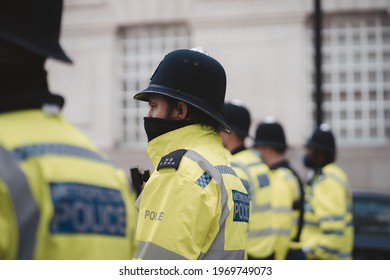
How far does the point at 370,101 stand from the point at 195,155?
44.6 ft

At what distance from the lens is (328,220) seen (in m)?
6.10

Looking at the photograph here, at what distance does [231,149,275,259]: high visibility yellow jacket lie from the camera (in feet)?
16.7

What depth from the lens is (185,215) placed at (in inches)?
105

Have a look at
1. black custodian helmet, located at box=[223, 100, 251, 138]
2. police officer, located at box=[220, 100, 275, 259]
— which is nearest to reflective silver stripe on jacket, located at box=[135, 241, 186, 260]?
police officer, located at box=[220, 100, 275, 259]

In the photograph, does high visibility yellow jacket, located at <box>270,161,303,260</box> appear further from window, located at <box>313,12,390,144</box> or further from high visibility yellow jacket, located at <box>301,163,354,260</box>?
window, located at <box>313,12,390,144</box>

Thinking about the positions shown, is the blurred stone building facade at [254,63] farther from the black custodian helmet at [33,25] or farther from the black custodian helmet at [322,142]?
the black custodian helmet at [33,25]

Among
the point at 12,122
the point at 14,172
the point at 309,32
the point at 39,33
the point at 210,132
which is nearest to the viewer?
the point at 14,172

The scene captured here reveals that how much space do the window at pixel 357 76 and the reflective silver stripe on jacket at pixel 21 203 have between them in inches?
569

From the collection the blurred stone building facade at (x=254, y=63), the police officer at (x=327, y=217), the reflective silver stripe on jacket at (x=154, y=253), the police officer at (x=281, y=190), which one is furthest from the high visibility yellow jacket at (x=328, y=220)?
the blurred stone building facade at (x=254, y=63)

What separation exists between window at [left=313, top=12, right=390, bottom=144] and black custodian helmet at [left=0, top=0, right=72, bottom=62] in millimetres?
14155

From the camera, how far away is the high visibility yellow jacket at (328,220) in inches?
240

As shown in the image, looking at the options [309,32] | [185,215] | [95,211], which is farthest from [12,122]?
[309,32]

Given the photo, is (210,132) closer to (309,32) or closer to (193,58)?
(193,58)

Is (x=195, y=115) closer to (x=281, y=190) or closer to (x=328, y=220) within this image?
(x=281, y=190)
